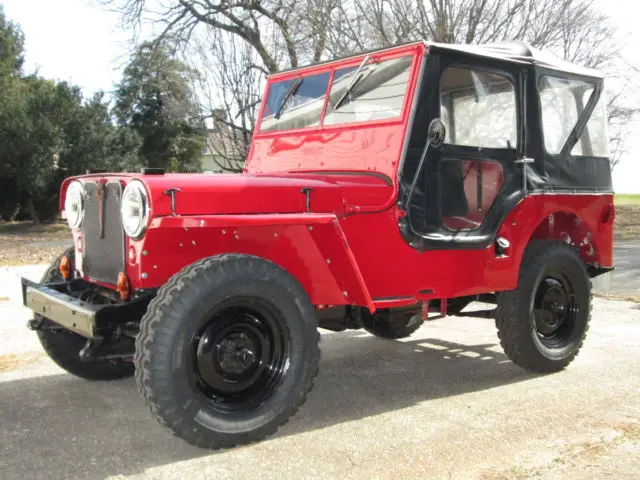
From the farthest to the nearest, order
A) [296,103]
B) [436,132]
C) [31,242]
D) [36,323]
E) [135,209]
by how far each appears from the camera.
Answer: [31,242] → [296,103] → [36,323] → [436,132] → [135,209]

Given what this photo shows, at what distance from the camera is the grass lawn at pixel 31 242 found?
13777 mm

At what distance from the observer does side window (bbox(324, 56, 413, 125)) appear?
4527mm

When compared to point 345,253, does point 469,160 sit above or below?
above

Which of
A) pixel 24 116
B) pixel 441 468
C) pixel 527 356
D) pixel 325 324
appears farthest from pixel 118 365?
pixel 24 116

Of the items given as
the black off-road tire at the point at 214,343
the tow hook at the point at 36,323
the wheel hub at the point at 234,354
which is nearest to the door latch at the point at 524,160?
the black off-road tire at the point at 214,343

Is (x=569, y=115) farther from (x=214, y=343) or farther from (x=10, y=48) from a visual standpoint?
(x=10, y=48)

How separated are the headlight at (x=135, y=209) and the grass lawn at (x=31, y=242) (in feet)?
32.8

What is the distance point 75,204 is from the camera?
4465 millimetres

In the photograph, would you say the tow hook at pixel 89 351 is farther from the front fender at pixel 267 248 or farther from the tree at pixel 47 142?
the tree at pixel 47 142

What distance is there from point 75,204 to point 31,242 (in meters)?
15.9

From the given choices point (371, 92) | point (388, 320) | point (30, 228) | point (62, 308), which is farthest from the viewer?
point (30, 228)

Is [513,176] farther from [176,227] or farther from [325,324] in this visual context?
[176,227]

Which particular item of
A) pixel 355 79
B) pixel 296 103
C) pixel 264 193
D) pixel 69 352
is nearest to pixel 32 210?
pixel 69 352

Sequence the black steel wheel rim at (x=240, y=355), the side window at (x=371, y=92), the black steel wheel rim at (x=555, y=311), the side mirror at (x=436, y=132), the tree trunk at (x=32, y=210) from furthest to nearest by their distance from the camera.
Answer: the tree trunk at (x=32, y=210), the black steel wheel rim at (x=555, y=311), the side window at (x=371, y=92), the side mirror at (x=436, y=132), the black steel wheel rim at (x=240, y=355)
